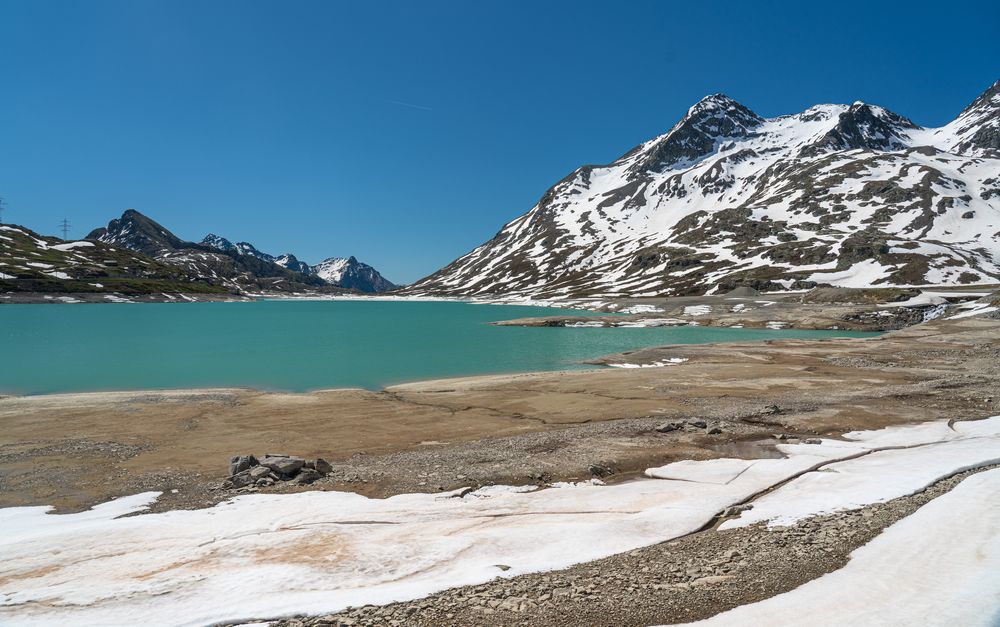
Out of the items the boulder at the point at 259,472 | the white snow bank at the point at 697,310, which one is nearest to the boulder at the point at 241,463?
the boulder at the point at 259,472

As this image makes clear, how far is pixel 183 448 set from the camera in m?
23.6

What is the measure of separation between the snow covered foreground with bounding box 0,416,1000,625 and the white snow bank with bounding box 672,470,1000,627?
0.35 meters

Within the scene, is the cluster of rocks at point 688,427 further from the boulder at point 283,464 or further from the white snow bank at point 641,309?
the white snow bank at point 641,309

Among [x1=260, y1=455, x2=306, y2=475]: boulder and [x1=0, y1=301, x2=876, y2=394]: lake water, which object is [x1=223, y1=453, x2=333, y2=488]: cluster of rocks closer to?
[x1=260, y1=455, x2=306, y2=475]: boulder

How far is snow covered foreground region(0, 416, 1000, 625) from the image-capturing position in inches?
401

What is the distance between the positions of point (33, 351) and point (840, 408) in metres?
84.6

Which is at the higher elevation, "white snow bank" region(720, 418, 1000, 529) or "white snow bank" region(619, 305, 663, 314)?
"white snow bank" region(619, 305, 663, 314)

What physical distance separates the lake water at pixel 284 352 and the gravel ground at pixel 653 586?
35.0 m

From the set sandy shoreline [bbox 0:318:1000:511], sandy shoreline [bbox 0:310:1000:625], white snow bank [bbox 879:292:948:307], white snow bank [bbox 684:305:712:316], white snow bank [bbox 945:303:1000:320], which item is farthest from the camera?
white snow bank [bbox 684:305:712:316]

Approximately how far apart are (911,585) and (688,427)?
14.6 metres

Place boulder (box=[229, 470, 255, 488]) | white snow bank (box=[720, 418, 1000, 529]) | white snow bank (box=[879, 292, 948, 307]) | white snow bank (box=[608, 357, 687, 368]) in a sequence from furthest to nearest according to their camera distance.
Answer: white snow bank (box=[879, 292, 948, 307]) < white snow bank (box=[608, 357, 687, 368]) < boulder (box=[229, 470, 255, 488]) < white snow bank (box=[720, 418, 1000, 529])

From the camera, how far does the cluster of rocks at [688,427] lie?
23922 mm

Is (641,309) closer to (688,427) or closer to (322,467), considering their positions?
(688,427)

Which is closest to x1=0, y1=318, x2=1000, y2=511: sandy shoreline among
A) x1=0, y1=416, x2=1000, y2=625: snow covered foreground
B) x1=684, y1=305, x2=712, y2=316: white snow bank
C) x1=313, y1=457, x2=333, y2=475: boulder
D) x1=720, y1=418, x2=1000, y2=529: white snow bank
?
x1=313, y1=457, x2=333, y2=475: boulder
